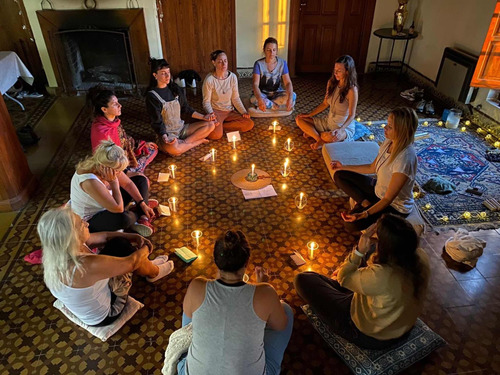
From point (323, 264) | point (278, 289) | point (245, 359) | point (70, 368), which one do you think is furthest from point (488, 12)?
point (70, 368)

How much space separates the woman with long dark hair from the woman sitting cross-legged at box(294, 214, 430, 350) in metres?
2.28

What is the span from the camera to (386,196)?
2.83 meters

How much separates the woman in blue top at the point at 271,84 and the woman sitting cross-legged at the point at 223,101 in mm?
320

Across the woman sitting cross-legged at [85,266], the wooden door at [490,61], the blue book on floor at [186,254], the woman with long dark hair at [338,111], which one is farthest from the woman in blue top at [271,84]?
the woman sitting cross-legged at [85,266]

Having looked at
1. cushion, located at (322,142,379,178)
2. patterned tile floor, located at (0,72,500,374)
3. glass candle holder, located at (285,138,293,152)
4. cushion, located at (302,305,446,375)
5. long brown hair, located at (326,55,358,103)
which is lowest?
patterned tile floor, located at (0,72,500,374)

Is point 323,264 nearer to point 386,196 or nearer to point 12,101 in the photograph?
point 386,196

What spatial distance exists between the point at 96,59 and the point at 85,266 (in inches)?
195

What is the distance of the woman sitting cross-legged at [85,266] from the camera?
195 cm

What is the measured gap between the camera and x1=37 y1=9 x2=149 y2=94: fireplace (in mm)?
5359

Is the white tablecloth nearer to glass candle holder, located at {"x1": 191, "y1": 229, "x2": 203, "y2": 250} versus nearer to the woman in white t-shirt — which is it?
glass candle holder, located at {"x1": 191, "y1": 229, "x2": 203, "y2": 250}

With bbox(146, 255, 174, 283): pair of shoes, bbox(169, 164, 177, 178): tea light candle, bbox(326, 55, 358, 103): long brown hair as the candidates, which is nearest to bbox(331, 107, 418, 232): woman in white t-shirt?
bbox(326, 55, 358, 103): long brown hair

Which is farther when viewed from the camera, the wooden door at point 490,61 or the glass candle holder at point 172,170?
the wooden door at point 490,61

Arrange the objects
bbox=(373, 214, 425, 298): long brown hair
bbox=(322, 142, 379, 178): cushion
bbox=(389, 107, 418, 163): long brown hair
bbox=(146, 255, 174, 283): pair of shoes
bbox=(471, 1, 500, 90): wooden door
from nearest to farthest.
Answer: bbox=(373, 214, 425, 298): long brown hair, bbox=(389, 107, 418, 163): long brown hair, bbox=(146, 255, 174, 283): pair of shoes, bbox=(322, 142, 379, 178): cushion, bbox=(471, 1, 500, 90): wooden door

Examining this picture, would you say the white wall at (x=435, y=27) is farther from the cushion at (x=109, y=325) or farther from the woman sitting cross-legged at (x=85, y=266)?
the cushion at (x=109, y=325)
